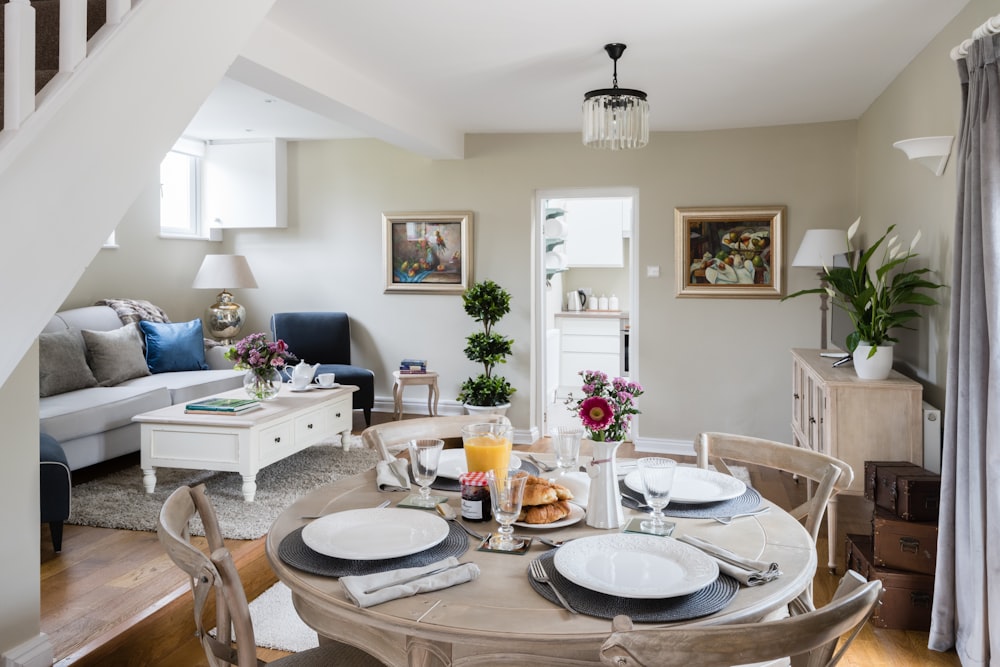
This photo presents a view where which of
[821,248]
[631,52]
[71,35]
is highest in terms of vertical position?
[631,52]

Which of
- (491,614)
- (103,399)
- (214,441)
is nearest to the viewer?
(491,614)

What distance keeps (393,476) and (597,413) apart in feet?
2.04

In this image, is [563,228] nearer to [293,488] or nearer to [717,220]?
[717,220]

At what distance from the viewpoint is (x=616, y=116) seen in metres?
3.42

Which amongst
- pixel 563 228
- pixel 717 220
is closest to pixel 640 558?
pixel 717 220

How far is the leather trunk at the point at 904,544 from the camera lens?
8.97 feet

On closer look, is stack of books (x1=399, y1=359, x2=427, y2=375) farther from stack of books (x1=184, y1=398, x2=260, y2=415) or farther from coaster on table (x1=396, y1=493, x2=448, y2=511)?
coaster on table (x1=396, y1=493, x2=448, y2=511)

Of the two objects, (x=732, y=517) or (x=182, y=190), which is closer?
(x=732, y=517)

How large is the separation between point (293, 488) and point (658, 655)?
3523mm

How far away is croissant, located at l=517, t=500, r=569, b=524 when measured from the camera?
62.6 inches

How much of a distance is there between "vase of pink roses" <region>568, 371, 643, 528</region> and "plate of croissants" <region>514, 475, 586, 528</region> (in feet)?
0.18

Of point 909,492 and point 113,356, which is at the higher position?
point 113,356

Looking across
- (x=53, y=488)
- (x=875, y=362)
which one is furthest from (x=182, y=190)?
(x=875, y=362)

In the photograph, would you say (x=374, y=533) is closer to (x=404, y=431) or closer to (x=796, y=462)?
(x=404, y=431)
